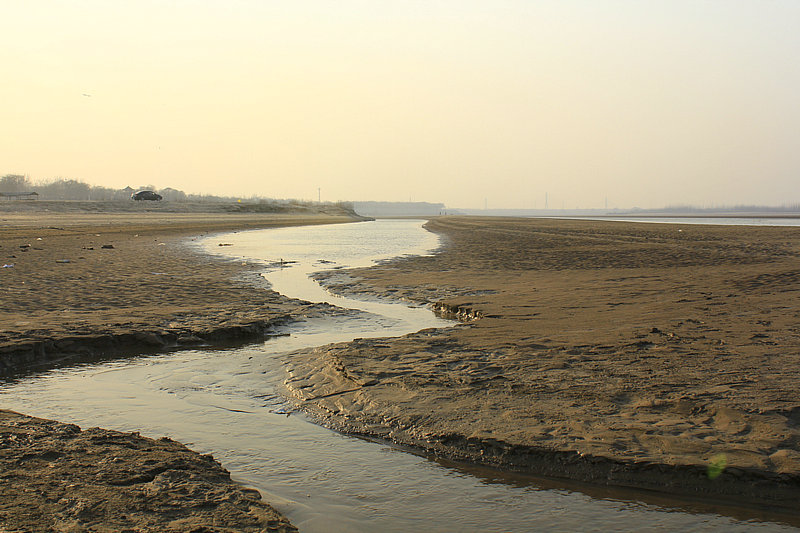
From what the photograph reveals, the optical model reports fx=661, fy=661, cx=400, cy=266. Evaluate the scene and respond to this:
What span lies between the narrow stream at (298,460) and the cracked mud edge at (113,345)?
1.26 feet

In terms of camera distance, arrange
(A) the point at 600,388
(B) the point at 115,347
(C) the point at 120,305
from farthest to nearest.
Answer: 1. (C) the point at 120,305
2. (B) the point at 115,347
3. (A) the point at 600,388

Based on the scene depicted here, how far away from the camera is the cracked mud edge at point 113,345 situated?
25.3 feet

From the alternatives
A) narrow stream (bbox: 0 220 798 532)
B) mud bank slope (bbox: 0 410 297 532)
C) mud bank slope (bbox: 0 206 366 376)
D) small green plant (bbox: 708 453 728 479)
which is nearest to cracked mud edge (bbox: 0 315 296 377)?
mud bank slope (bbox: 0 206 366 376)

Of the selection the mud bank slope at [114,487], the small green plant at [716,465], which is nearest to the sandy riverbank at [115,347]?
the mud bank slope at [114,487]

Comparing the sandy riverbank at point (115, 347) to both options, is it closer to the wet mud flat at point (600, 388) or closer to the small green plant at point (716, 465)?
the wet mud flat at point (600, 388)

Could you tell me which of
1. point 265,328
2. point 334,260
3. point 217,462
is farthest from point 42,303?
point 334,260

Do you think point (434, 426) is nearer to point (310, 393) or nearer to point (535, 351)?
point (310, 393)

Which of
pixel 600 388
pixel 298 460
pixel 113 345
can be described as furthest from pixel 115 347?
pixel 600 388

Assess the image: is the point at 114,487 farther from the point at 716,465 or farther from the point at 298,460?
the point at 716,465

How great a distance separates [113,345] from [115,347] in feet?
0.14

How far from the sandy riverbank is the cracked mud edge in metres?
0.01

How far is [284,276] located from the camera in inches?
683

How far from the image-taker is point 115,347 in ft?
28.0

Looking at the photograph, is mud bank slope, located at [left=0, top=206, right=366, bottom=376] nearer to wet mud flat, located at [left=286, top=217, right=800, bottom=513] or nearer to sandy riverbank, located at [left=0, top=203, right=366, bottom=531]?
sandy riverbank, located at [left=0, top=203, right=366, bottom=531]
